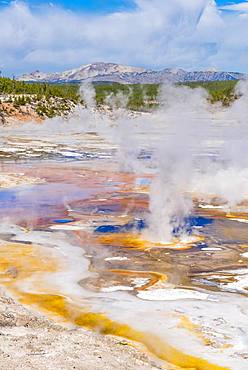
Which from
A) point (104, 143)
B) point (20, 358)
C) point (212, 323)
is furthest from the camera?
point (104, 143)

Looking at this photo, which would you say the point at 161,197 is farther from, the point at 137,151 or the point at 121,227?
the point at 137,151

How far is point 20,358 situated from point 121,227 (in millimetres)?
8780

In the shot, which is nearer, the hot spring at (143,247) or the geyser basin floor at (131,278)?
the geyser basin floor at (131,278)

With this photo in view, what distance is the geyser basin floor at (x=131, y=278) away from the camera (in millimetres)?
8469

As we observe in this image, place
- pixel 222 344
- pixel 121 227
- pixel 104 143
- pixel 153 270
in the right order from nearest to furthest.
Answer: pixel 222 344
pixel 153 270
pixel 121 227
pixel 104 143

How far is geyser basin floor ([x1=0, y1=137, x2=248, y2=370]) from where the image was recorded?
847 centimetres

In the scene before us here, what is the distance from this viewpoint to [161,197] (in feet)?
60.5

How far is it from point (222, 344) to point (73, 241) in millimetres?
6668

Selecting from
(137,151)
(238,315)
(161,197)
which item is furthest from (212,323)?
(137,151)

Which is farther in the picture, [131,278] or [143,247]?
[143,247]

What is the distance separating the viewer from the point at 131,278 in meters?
11.2

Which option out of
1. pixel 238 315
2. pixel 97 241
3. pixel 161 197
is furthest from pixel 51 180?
pixel 238 315

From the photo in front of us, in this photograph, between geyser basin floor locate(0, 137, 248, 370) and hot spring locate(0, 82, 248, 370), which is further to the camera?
hot spring locate(0, 82, 248, 370)

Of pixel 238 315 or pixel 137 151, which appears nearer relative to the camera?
pixel 238 315
